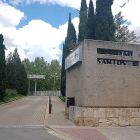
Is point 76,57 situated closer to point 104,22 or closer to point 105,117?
point 105,117

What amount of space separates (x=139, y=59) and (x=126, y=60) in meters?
0.75

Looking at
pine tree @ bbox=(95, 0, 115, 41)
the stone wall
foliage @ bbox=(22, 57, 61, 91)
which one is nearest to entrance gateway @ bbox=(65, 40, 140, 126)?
the stone wall

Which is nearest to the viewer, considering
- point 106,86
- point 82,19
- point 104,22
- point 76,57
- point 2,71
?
point 106,86

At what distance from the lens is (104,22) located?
60.3ft

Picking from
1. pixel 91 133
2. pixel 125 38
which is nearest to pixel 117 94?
pixel 91 133

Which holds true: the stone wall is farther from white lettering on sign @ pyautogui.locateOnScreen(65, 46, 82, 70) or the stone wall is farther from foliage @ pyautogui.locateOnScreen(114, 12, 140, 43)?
foliage @ pyautogui.locateOnScreen(114, 12, 140, 43)

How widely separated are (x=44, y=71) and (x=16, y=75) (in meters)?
20.0

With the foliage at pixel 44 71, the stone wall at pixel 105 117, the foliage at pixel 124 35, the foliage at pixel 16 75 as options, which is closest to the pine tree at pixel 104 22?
the foliage at pixel 124 35

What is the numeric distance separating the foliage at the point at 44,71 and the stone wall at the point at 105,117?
49.7 meters

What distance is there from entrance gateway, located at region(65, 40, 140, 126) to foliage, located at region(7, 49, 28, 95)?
31.9 metres

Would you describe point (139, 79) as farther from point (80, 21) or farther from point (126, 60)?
point (80, 21)

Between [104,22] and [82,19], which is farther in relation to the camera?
[82,19]

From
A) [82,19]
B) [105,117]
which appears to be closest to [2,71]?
[82,19]

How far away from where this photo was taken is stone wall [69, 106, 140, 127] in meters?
9.59
